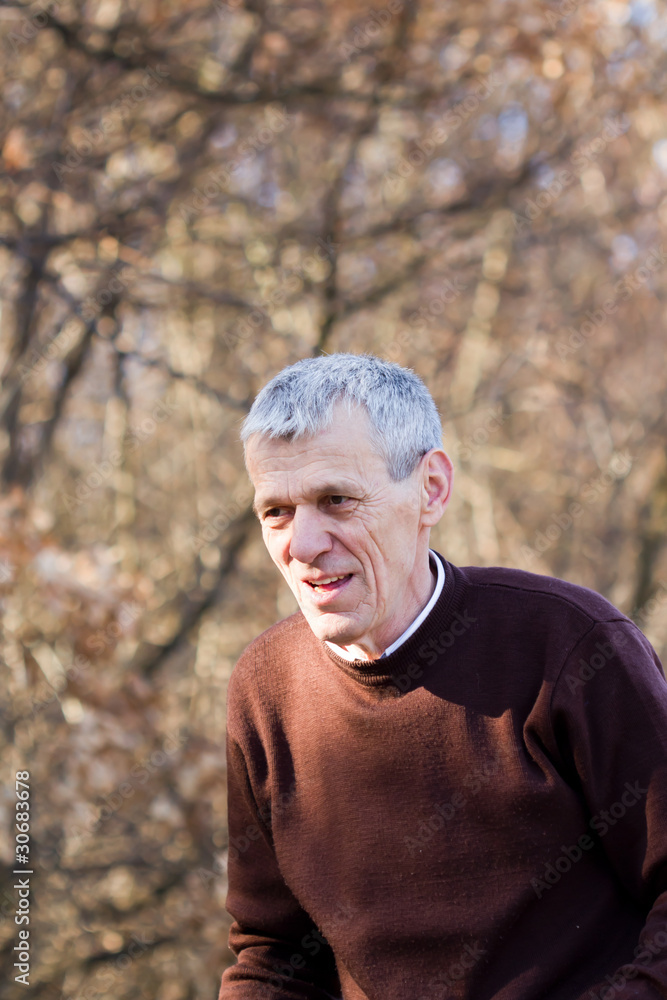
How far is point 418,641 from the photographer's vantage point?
1863mm

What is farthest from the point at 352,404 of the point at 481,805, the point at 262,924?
the point at 262,924

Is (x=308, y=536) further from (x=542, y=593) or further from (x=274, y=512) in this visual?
(x=542, y=593)

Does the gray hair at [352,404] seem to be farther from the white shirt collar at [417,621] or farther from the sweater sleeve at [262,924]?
the sweater sleeve at [262,924]

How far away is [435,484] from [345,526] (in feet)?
0.71

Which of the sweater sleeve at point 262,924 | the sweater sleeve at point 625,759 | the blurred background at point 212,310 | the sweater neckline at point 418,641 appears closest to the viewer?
the sweater sleeve at point 625,759

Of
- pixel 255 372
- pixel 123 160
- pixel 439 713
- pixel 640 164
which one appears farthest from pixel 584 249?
pixel 439 713

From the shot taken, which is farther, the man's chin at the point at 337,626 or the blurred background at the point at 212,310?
the blurred background at the point at 212,310

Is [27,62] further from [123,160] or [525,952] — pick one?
[525,952]

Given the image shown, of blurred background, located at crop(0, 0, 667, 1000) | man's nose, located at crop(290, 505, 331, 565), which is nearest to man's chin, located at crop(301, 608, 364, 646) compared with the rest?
man's nose, located at crop(290, 505, 331, 565)

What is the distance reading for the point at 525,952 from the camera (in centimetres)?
176

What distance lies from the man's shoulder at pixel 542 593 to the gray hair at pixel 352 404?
0.87ft

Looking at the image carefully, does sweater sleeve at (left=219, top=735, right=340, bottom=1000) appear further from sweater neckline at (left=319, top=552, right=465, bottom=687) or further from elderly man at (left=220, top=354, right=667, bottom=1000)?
sweater neckline at (left=319, top=552, right=465, bottom=687)

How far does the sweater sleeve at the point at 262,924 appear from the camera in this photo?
2049 mm

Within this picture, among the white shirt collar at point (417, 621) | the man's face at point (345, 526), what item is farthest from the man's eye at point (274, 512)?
the white shirt collar at point (417, 621)
